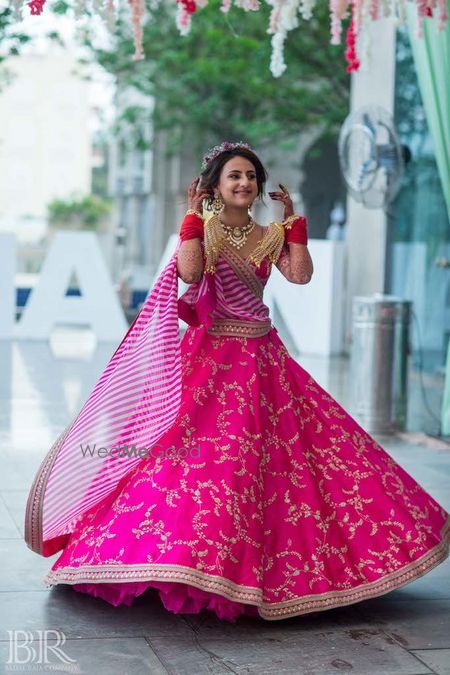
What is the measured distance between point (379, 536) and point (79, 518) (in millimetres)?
1002

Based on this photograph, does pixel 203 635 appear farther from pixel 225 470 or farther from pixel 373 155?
pixel 373 155

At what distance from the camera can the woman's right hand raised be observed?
13.3 ft

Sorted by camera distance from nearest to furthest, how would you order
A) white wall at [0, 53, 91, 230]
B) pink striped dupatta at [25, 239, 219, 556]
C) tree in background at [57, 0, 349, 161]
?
pink striped dupatta at [25, 239, 219, 556], tree in background at [57, 0, 349, 161], white wall at [0, 53, 91, 230]

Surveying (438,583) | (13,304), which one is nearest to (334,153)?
(13,304)

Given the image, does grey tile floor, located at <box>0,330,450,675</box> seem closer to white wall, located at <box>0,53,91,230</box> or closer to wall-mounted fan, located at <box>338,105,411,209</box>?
wall-mounted fan, located at <box>338,105,411,209</box>

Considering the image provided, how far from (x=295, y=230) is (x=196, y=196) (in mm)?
368

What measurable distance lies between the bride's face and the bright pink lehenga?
7.6 inches

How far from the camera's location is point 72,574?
3783 millimetres

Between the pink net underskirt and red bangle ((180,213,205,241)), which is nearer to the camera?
the pink net underskirt

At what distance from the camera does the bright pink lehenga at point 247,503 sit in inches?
142

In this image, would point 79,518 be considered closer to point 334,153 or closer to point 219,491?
point 219,491

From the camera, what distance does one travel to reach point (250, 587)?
3557mm

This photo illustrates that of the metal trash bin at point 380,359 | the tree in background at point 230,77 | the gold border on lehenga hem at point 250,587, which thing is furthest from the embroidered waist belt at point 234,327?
the tree in background at point 230,77

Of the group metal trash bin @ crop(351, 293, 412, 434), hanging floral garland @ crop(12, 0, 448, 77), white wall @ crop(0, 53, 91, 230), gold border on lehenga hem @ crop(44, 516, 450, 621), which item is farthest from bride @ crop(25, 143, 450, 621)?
white wall @ crop(0, 53, 91, 230)
